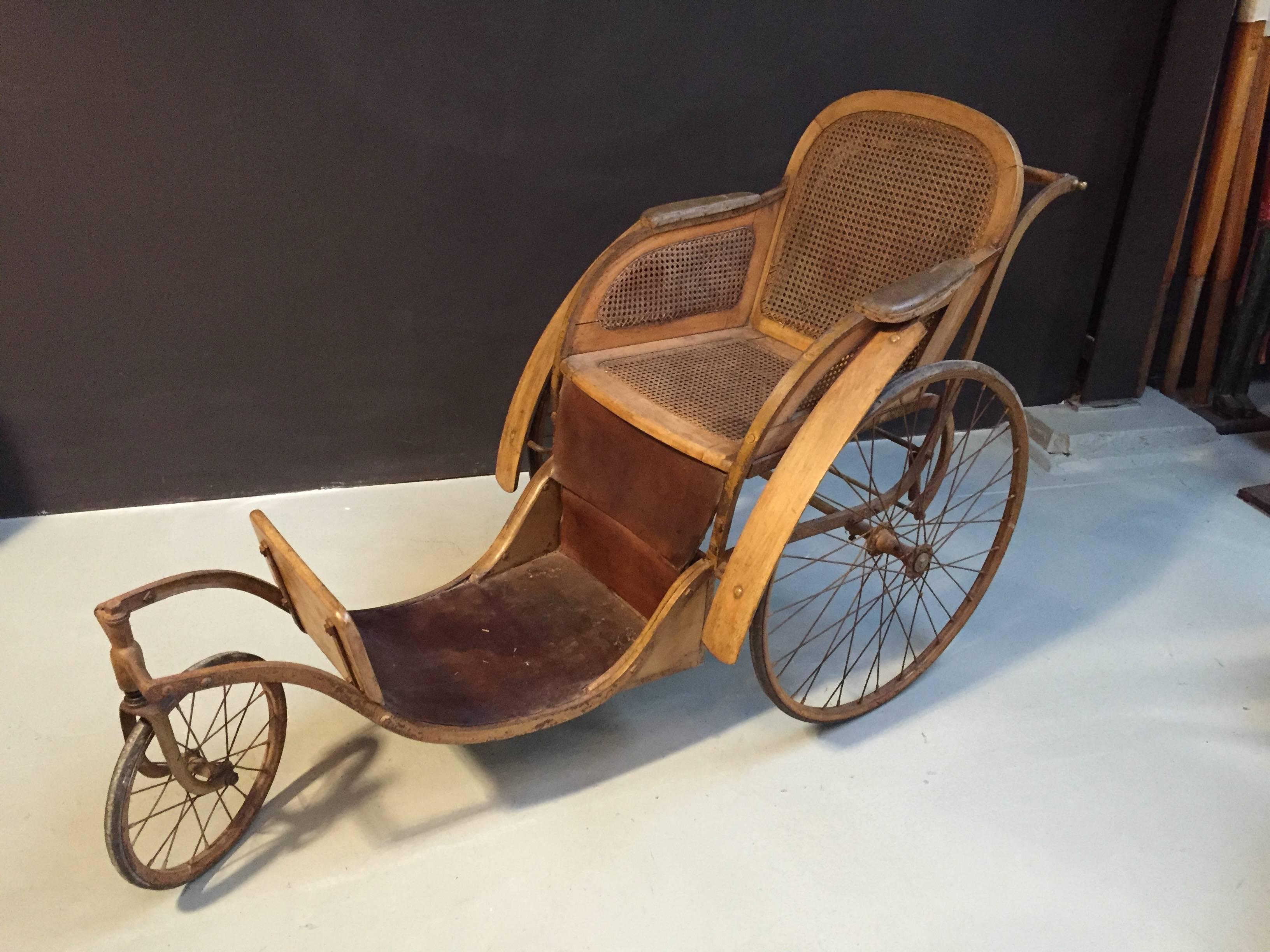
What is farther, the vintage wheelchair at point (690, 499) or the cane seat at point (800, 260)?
the cane seat at point (800, 260)

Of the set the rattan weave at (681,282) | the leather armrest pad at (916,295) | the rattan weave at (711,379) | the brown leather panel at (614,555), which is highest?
the leather armrest pad at (916,295)

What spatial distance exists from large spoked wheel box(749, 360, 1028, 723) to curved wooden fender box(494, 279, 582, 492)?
0.67 m

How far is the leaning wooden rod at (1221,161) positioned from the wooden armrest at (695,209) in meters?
1.97

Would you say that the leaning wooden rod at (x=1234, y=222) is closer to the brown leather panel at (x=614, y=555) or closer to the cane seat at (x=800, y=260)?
the cane seat at (x=800, y=260)

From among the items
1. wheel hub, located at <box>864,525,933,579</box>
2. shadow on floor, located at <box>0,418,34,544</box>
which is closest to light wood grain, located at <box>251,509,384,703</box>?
wheel hub, located at <box>864,525,933,579</box>

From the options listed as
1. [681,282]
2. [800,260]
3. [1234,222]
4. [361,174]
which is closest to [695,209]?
[681,282]

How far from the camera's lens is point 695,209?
90.6 inches

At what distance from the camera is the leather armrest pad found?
1809 millimetres

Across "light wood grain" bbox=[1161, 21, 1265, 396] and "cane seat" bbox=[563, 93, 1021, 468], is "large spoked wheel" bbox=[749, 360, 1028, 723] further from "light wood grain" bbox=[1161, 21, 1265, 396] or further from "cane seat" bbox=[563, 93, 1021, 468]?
"light wood grain" bbox=[1161, 21, 1265, 396]

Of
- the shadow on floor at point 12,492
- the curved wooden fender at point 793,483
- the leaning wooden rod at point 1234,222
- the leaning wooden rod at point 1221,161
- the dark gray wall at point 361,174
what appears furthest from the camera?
the leaning wooden rod at point 1234,222

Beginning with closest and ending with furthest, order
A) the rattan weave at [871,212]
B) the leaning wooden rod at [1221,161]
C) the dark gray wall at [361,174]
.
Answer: the rattan weave at [871,212], the dark gray wall at [361,174], the leaning wooden rod at [1221,161]

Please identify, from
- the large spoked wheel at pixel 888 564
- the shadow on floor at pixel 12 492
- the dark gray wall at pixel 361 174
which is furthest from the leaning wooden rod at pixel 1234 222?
the shadow on floor at pixel 12 492

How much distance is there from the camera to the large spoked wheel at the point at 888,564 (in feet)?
6.98

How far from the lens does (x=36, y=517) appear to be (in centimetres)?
294
